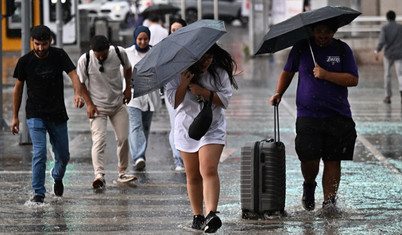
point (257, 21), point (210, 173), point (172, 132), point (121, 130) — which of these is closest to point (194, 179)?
point (210, 173)

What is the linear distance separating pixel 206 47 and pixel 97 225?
200 centimetres

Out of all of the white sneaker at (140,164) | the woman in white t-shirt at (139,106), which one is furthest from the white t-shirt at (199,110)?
the white sneaker at (140,164)

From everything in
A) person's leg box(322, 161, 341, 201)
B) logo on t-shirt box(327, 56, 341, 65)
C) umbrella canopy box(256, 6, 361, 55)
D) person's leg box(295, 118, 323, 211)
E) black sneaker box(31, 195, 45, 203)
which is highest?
umbrella canopy box(256, 6, 361, 55)

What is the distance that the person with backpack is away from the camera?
10344 millimetres

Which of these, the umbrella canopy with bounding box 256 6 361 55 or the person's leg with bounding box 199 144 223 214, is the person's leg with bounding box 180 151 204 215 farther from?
the umbrella canopy with bounding box 256 6 361 55

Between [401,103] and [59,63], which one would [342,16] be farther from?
[401,103]

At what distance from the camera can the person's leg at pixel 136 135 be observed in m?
11.3

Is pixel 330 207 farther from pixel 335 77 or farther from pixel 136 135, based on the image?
pixel 136 135

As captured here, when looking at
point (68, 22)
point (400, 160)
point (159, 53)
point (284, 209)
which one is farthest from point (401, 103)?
point (68, 22)

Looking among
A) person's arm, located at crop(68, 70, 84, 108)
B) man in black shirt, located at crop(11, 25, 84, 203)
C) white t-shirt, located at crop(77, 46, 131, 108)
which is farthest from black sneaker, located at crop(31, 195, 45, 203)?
white t-shirt, located at crop(77, 46, 131, 108)

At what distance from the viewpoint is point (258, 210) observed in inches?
336

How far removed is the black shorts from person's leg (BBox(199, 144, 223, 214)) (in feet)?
3.71

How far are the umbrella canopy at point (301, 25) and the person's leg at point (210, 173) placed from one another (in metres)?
1.28

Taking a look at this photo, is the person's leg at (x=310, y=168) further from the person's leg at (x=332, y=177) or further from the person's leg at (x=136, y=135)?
the person's leg at (x=136, y=135)
